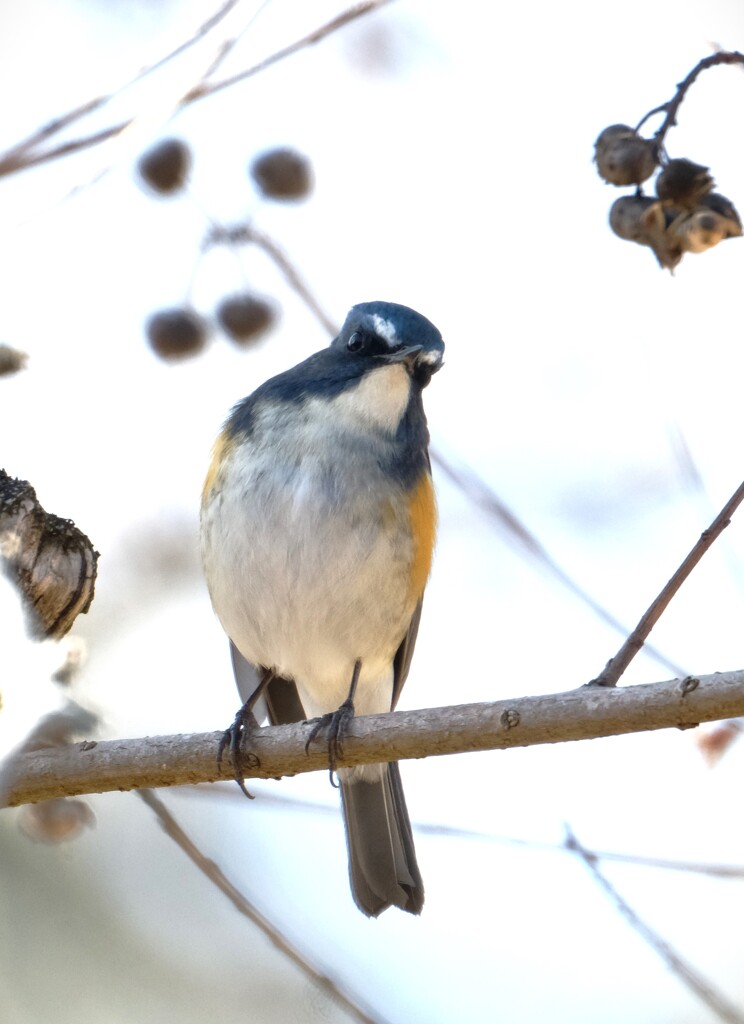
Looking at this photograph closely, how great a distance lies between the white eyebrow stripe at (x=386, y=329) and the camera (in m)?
3.30

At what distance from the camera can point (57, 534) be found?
166cm

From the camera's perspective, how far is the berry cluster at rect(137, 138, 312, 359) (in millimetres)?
2910

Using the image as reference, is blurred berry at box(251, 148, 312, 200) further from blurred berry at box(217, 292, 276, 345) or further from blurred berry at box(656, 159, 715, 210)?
blurred berry at box(656, 159, 715, 210)

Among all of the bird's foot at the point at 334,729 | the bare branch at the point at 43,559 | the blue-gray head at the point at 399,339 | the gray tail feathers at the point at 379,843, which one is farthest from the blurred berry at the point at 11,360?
the gray tail feathers at the point at 379,843

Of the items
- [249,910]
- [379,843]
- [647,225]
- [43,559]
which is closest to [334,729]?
[249,910]

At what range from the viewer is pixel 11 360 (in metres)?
1.76

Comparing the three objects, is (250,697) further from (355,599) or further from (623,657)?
(623,657)

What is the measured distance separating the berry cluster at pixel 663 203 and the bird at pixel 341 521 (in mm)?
900

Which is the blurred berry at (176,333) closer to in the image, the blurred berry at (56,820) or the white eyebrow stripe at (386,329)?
the white eyebrow stripe at (386,329)

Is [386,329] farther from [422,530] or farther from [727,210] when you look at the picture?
[727,210]

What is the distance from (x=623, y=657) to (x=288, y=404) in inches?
58.8

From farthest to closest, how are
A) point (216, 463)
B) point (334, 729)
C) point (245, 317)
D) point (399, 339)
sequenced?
1. point (216, 463)
2. point (399, 339)
3. point (245, 317)
4. point (334, 729)

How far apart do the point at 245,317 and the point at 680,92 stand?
1.16 metres

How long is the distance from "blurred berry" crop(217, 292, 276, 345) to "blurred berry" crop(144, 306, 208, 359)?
0.22 feet
